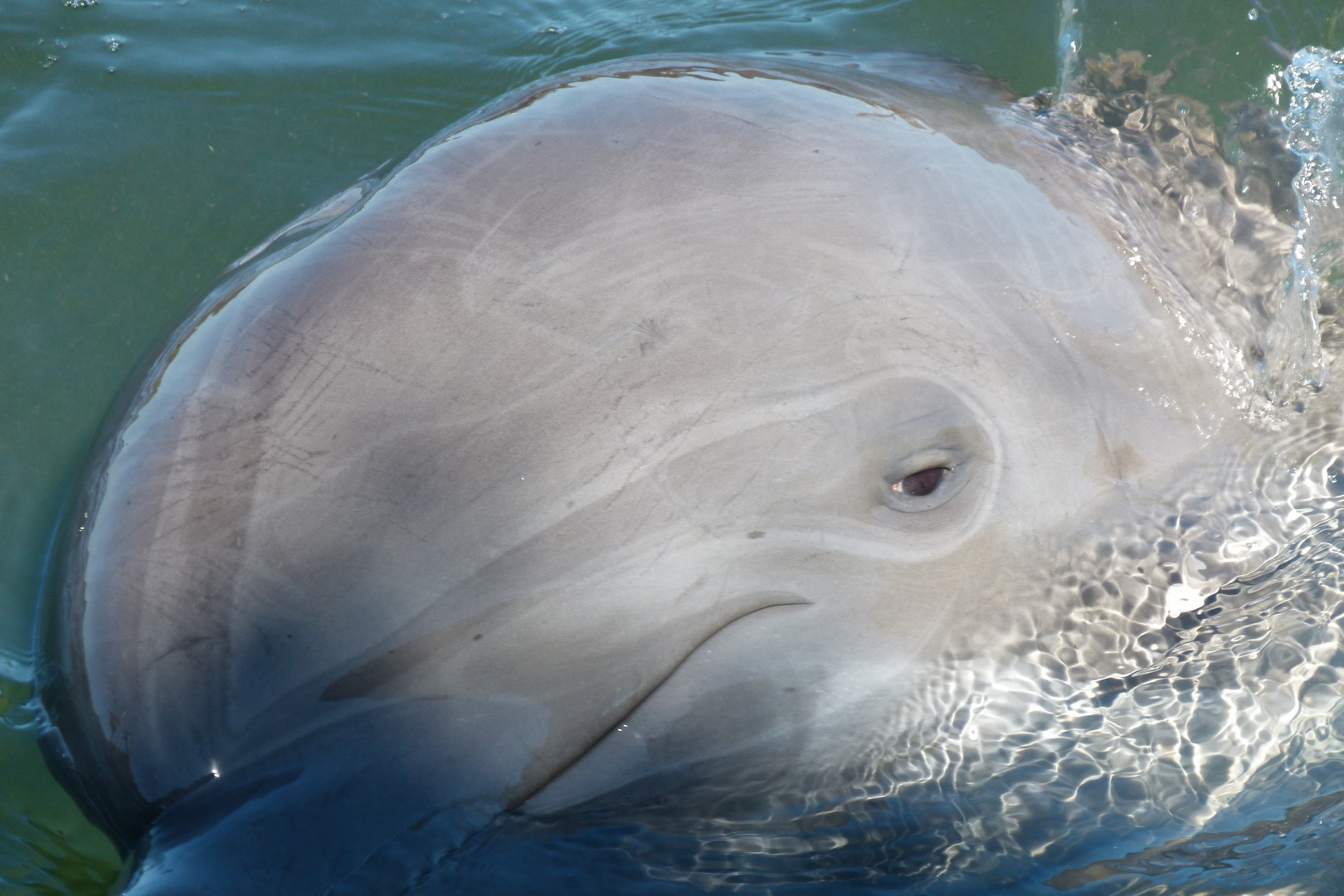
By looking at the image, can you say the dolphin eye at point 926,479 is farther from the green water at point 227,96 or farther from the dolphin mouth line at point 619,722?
the green water at point 227,96

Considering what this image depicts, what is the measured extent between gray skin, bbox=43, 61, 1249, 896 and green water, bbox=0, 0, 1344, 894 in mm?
1192

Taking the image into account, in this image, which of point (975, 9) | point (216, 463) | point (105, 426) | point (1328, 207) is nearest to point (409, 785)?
point (216, 463)

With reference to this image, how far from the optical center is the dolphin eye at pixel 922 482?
311 cm

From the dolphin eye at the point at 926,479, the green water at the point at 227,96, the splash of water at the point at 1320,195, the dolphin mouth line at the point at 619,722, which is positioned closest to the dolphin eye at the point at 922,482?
the dolphin eye at the point at 926,479

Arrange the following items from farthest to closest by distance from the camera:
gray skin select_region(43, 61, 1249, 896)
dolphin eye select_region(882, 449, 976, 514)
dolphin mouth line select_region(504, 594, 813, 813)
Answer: dolphin eye select_region(882, 449, 976, 514) < dolphin mouth line select_region(504, 594, 813, 813) < gray skin select_region(43, 61, 1249, 896)

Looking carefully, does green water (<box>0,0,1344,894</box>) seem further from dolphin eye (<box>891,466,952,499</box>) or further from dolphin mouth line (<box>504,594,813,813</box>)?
dolphin eye (<box>891,466,952,499</box>)

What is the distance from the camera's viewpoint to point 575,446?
113 inches

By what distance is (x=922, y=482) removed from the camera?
10.2 ft

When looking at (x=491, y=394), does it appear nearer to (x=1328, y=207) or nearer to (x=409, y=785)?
(x=409, y=785)

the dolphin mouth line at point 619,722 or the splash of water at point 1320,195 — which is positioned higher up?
the splash of water at point 1320,195

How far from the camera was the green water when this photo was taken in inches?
183

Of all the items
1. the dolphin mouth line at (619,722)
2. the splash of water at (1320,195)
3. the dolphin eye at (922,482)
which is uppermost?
the splash of water at (1320,195)

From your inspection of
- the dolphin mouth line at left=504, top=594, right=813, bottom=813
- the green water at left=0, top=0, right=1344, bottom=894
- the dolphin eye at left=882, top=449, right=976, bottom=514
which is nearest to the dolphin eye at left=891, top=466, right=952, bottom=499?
the dolphin eye at left=882, top=449, right=976, bottom=514

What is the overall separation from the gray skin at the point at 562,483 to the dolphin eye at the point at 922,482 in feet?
0.07
